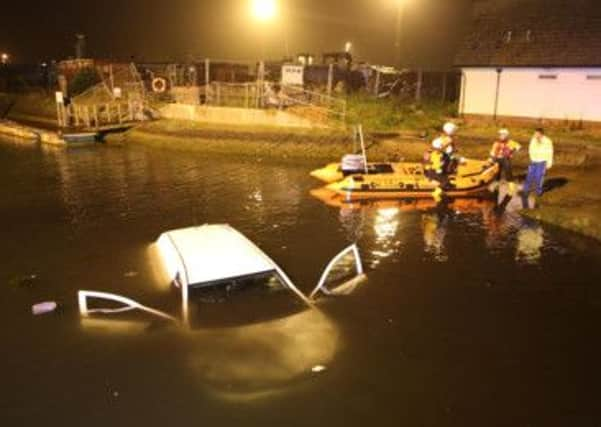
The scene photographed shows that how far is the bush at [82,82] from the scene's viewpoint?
41678mm

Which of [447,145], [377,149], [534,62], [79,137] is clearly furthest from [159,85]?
[447,145]

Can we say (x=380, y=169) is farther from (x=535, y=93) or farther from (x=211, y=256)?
(x=535, y=93)

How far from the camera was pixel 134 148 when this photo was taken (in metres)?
30.7

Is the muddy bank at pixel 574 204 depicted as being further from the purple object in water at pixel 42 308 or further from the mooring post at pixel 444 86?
the mooring post at pixel 444 86

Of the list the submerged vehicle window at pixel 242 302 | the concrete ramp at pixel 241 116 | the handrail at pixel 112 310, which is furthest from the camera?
the concrete ramp at pixel 241 116

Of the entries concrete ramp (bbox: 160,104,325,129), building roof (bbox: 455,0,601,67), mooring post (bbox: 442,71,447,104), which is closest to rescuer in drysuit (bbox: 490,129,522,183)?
building roof (bbox: 455,0,601,67)

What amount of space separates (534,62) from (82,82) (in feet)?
104

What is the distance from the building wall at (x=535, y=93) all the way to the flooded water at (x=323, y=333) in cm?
1239

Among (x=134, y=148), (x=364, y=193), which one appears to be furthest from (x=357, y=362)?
(x=134, y=148)

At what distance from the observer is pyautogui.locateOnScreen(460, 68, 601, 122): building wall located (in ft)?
83.9

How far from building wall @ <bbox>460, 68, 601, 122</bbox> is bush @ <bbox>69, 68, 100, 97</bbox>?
27781 mm

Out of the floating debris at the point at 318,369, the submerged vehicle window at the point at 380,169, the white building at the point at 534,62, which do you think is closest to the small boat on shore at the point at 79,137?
the submerged vehicle window at the point at 380,169

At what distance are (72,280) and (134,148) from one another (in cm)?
2002

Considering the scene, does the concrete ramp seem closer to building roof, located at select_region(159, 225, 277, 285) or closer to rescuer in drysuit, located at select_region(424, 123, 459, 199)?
rescuer in drysuit, located at select_region(424, 123, 459, 199)
